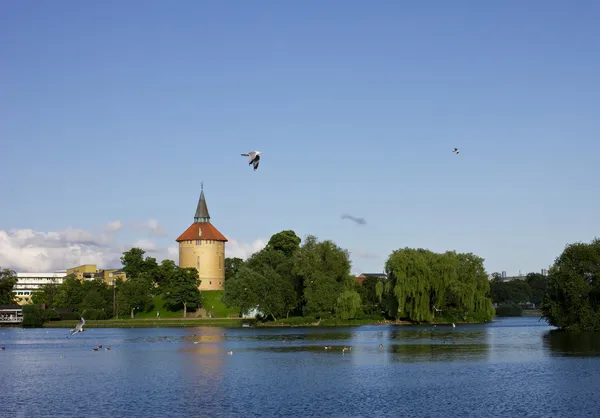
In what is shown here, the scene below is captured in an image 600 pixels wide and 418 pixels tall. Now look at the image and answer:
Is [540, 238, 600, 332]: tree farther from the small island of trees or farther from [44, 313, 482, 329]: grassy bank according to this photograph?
[44, 313, 482, 329]: grassy bank

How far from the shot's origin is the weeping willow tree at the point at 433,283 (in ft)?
270

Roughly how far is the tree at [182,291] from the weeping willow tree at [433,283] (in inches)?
1503

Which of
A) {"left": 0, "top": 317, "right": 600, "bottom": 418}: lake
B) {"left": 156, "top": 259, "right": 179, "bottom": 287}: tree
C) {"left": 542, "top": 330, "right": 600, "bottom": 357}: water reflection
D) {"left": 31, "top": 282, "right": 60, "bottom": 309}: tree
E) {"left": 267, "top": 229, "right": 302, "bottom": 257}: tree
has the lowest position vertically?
{"left": 0, "top": 317, "right": 600, "bottom": 418}: lake

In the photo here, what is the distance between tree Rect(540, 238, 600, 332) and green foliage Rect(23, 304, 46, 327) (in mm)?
77730

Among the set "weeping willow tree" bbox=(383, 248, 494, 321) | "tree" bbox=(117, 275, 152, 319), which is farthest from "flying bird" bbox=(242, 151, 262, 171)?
"tree" bbox=(117, 275, 152, 319)

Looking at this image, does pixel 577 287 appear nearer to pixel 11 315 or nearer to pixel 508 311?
pixel 508 311

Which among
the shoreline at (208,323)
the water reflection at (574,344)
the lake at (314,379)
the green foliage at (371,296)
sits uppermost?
the green foliage at (371,296)

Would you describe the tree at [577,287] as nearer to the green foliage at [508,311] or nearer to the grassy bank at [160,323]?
the grassy bank at [160,323]

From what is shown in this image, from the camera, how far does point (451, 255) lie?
85.5m

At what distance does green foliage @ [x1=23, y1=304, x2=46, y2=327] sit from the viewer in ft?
382

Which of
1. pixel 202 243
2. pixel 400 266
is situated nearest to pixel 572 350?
pixel 400 266

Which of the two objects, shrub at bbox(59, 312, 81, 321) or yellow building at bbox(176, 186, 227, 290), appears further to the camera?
yellow building at bbox(176, 186, 227, 290)

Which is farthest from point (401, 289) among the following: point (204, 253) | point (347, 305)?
point (204, 253)

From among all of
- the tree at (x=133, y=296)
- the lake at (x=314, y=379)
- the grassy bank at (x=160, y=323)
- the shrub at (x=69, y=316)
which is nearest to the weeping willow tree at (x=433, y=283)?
the lake at (x=314, y=379)
